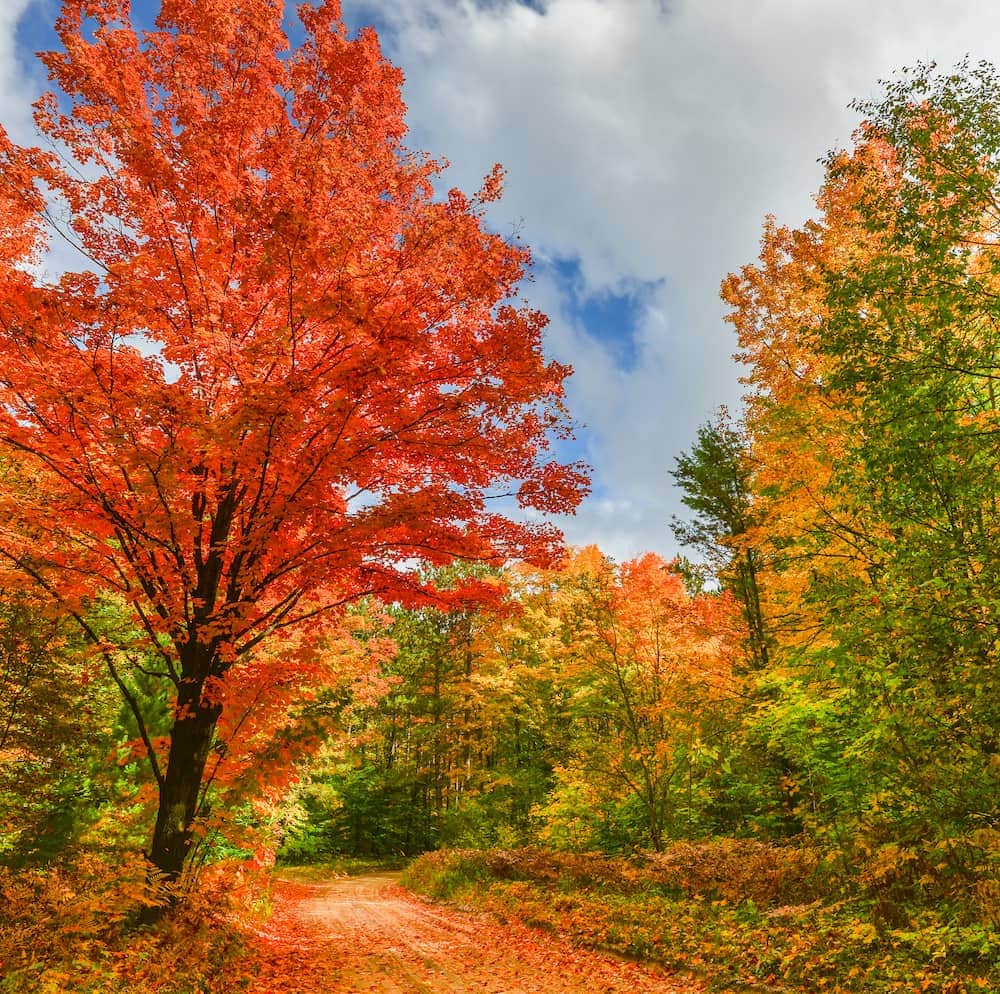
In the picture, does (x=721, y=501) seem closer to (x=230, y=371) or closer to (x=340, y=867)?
(x=230, y=371)

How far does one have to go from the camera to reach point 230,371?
238 inches

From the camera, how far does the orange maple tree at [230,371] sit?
562cm

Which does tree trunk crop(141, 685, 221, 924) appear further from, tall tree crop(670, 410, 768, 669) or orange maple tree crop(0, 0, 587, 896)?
tall tree crop(670, 410, 768, 669)

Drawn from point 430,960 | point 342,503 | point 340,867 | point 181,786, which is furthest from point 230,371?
point 340,867

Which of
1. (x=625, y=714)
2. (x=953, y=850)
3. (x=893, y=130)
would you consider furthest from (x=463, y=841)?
(x=893, y=130)

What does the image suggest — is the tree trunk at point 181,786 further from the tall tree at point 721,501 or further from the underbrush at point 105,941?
the tall tree at point 721,501

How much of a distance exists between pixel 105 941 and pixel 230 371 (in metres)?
5.96

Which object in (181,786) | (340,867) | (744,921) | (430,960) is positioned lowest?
(340,867)

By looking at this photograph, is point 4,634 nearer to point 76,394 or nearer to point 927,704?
point 76,394

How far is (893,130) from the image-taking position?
620 centimetres

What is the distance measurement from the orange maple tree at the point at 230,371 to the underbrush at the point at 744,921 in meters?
5.51

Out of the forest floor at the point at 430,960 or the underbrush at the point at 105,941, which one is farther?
the forest floor at the point at 430,960

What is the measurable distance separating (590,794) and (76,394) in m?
14.0

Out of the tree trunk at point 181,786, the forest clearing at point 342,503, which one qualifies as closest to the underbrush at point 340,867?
the forest clearing at point 342,503
